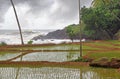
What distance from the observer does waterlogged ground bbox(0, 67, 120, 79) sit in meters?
23.7

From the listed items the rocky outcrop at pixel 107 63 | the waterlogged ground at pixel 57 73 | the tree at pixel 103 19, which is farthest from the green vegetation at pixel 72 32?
the waterlogged ground at pixel 57 73

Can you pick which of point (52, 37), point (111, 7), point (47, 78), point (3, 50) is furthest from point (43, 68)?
point (52, 37)

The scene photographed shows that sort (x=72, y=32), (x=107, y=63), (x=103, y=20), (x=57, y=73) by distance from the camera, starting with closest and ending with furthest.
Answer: (x=57, y=73), (x=107, y=63), (x=103, y=20), (x=72, y=32)

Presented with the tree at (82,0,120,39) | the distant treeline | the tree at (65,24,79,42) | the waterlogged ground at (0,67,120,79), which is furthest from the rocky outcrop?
the tree at (65,24,79,42)

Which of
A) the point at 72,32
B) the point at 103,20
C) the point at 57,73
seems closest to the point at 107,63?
the point at 57,73

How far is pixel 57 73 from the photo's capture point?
84.0 feet

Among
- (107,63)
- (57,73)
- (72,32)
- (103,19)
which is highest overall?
(103,19)

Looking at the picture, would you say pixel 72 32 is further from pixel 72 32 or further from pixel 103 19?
pixel 103 19

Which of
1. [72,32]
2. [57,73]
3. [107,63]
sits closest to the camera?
[57,73]

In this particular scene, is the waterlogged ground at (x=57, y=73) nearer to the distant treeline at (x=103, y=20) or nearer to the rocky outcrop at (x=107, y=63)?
the rocky outcrop at (x=107, y=63)

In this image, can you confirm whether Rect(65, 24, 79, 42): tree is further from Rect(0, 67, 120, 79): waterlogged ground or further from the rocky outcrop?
Rect(0, 67, 120, 79): waterlogged ground

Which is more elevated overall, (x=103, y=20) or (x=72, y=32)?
(x=103, y=20)

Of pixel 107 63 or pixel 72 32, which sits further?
pixel 72 32

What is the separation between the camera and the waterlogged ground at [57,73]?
23.7 m
